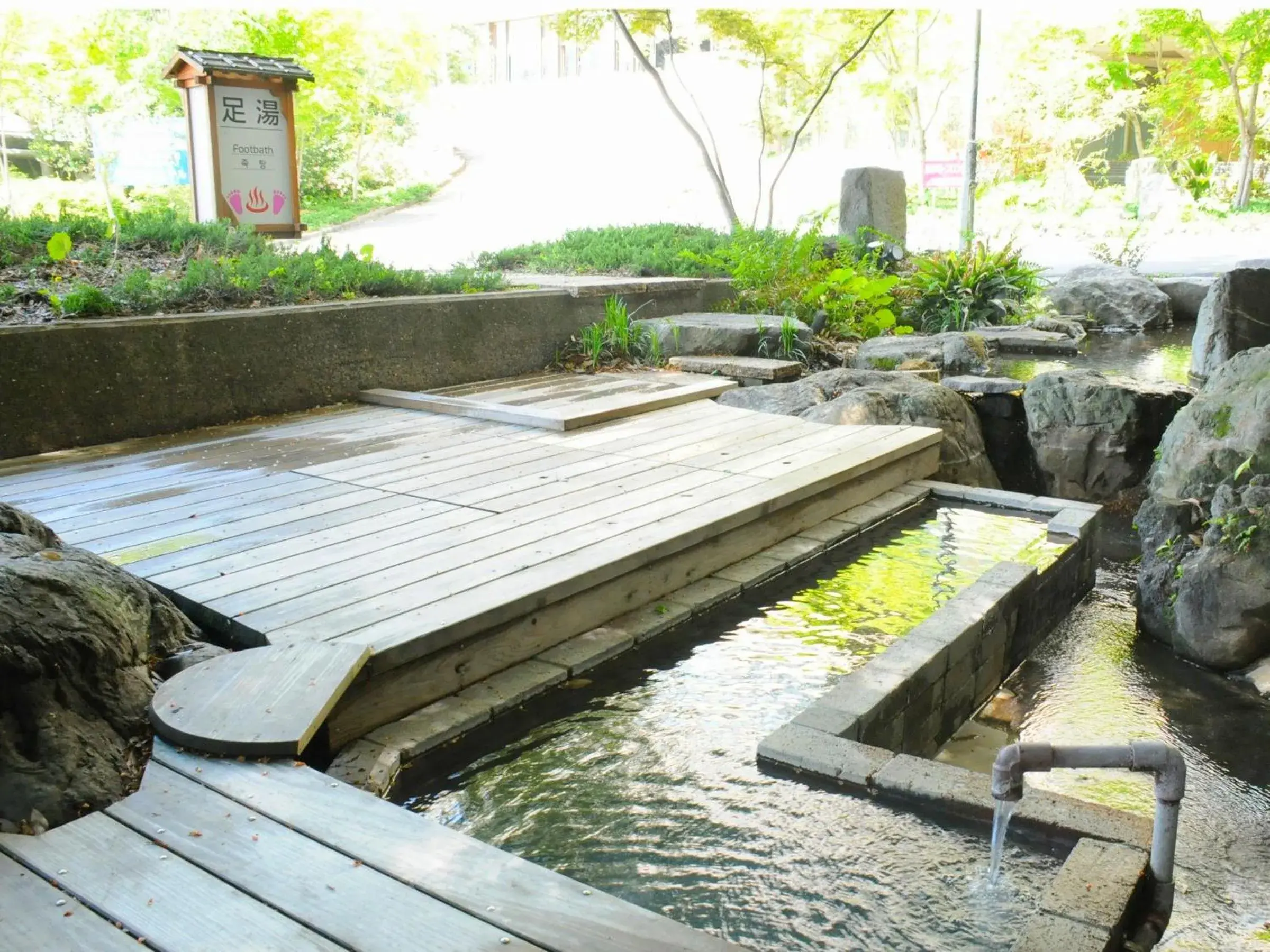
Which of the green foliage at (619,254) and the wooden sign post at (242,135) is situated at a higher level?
the wooden sign post at (242,135)

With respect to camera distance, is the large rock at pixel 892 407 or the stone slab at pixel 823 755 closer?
the stone slab at pixel 823 755

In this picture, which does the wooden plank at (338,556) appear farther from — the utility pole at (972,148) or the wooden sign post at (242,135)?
the utility pole at (972,148)

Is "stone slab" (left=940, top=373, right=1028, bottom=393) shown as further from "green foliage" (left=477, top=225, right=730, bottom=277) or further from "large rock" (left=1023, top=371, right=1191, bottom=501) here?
"green foliage" (left=477, top=225, right=730, bottom=277)

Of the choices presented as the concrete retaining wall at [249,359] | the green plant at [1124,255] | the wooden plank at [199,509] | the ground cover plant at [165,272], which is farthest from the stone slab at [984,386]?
the green plant at [1124,255]

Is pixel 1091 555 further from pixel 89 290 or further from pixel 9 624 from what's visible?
pixel 89 290

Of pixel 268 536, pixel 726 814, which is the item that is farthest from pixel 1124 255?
pixel 726 814

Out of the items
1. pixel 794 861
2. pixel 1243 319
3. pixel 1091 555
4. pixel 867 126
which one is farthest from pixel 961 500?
pixel 867 126

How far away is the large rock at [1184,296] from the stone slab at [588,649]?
10519 mm

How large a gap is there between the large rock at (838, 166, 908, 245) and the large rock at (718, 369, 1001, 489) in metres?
5.94

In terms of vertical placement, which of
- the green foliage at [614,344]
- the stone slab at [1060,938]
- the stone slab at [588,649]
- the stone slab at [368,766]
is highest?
the green foliage at [614,344]

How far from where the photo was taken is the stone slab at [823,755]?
A: 252 centimetres

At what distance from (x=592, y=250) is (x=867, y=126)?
21903 millimetres

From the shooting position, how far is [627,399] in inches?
238

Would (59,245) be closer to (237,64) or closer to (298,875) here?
(237,64)
